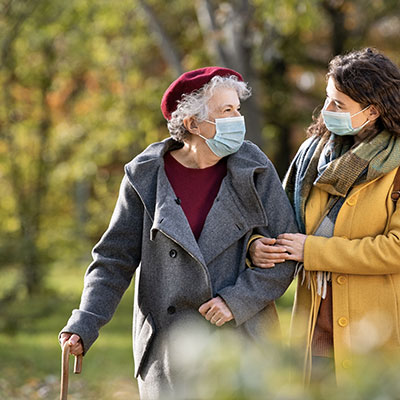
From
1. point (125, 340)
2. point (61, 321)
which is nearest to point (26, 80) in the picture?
point (61, 321)

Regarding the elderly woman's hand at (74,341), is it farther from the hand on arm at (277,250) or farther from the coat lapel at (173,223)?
the hand on arm at (277,250)

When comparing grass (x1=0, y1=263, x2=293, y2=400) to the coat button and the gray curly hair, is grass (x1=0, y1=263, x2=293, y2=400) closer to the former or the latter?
the coat button

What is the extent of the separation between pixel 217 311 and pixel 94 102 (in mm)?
13070

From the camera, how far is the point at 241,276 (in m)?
3.19

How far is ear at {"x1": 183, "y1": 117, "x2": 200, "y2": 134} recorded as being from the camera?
330cm

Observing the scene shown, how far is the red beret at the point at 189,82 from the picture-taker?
10.5 ft

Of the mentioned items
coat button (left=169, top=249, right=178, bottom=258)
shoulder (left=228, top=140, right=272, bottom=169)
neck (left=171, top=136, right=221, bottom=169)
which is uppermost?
neck (left=171, top=136, right=221, bottom=169)

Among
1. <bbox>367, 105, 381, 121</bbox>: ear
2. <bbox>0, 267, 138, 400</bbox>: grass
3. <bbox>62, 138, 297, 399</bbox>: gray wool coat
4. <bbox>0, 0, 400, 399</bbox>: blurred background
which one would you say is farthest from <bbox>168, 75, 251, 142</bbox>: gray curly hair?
<bbox>0, 0, 400, 399</bbox>: blurred background

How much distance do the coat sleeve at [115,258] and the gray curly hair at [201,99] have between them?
0.35 meters

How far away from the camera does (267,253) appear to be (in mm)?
3139

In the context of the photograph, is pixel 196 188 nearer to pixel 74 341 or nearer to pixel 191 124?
pixel 191 124

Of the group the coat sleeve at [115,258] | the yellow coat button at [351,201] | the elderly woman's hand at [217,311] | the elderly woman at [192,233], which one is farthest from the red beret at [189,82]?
the elderly woman's hand at [217,311]

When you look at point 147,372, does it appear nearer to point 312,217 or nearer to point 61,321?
point 312,217

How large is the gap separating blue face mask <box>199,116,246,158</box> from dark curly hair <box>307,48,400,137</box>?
44 centimetres
